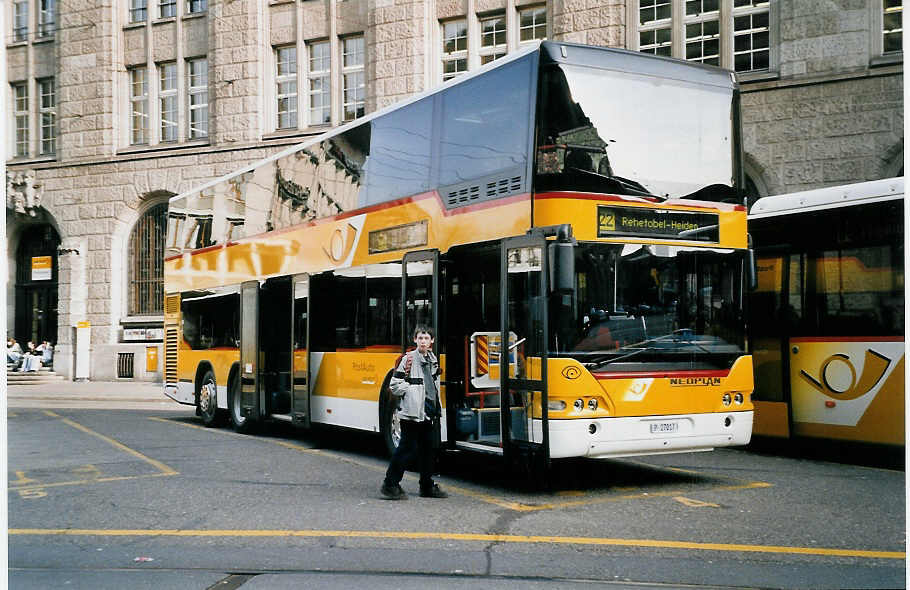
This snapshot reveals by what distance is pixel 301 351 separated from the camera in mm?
14961

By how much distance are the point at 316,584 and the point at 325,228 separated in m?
8.28

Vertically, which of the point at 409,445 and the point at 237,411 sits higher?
the point at 409,445

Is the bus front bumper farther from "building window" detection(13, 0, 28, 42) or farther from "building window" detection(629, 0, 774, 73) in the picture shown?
"building window" detection(13, 0, 28, 42)

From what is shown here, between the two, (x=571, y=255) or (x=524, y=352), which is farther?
(x=524, y=352)

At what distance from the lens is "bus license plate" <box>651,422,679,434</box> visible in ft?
32.3

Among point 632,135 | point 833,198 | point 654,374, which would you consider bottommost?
point 654,374

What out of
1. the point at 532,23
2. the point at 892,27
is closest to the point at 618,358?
the point at 892,27

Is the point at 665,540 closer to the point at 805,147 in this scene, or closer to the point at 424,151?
the point at 424,151

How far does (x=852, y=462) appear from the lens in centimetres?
1254

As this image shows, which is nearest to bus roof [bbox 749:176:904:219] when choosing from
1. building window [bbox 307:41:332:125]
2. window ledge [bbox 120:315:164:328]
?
building window [bbox 307:41:332:125]

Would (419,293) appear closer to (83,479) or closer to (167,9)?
(83,479)

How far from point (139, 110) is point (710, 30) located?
18601mm

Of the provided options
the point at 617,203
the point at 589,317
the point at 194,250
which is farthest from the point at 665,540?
the point at 194,250

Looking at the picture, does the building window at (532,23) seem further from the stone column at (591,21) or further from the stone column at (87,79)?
the stone column at (87,79)
